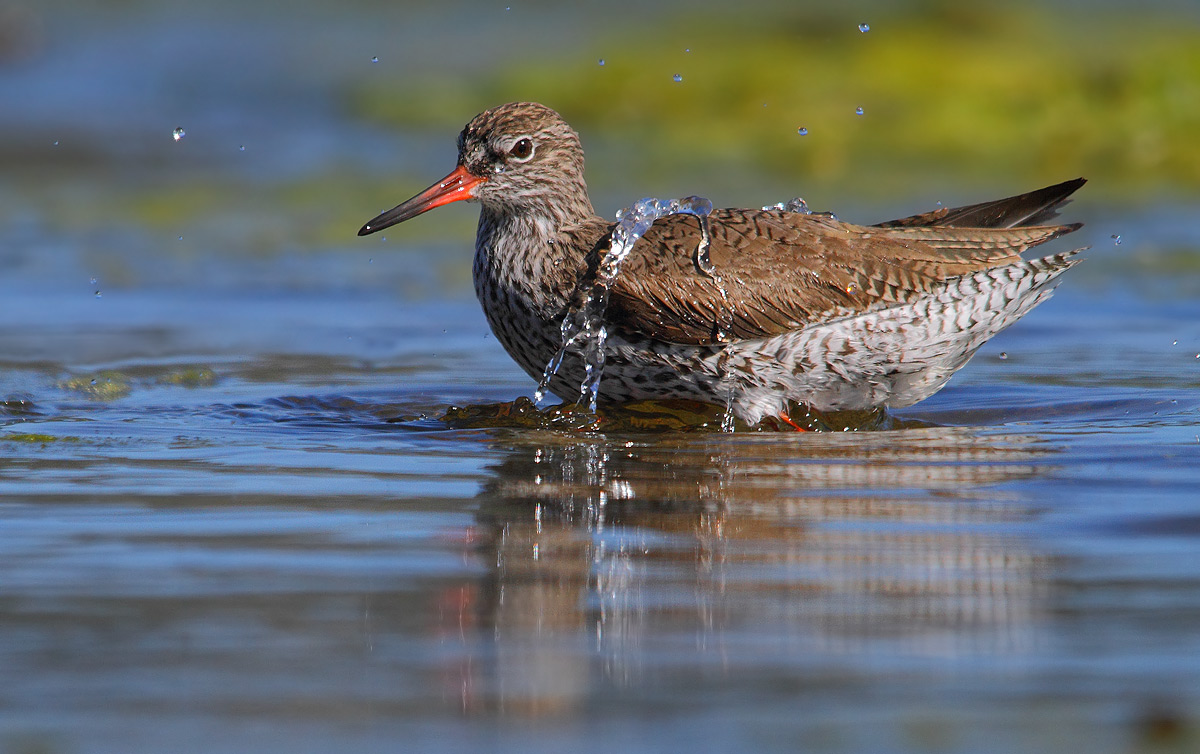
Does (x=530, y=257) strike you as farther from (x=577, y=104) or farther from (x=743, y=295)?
(x=577, y=104)

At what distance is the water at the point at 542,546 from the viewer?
3303mm

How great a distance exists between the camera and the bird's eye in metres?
7.62

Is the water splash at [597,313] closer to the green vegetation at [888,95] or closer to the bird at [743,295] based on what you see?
the bird at [743,295]

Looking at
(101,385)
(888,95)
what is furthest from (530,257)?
(888,95)

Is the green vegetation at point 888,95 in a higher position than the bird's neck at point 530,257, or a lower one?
higher

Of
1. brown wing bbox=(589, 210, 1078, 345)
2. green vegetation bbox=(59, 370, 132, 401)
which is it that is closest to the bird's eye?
brown wing bbox=(589, 210, 1078, 345)

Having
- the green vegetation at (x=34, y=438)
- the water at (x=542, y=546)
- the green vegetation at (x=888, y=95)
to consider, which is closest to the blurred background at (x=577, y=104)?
the green vegetation at (x=888, y=95)

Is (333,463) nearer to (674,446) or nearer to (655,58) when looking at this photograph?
(674,446)

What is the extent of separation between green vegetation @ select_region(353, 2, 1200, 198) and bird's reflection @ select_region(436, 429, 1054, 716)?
8.87 metres

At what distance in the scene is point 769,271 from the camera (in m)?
7.06

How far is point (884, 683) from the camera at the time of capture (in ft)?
11.2

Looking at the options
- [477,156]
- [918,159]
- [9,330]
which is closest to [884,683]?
[477,156]

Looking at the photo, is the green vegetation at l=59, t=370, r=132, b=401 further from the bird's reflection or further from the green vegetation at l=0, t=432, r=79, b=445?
the bird's reflection

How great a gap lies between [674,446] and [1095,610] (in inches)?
103
